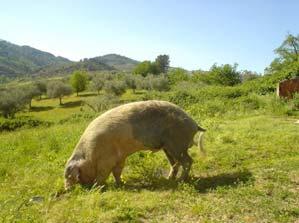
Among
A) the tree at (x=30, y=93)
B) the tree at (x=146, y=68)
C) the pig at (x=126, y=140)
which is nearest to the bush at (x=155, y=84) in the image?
the tree at (x=30, y=93)

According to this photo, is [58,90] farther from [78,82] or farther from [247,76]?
[247,76]

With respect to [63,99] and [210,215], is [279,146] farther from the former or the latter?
[63,99]

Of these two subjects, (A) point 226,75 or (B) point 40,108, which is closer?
(A) point 226,75

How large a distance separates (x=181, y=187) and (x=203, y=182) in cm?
80

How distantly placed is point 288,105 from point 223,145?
8.43 metres

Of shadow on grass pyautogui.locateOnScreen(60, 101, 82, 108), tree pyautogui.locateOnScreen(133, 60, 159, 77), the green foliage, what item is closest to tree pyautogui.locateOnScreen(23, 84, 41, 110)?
shadow on grass pyautogui.locateOnScreen(60, 101, 82, 108)

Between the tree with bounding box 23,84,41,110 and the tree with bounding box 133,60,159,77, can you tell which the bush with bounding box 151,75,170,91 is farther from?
the tree with bounding box 133,60,159,77

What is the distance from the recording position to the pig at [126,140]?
817 centimetres

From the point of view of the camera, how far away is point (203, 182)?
322 inches

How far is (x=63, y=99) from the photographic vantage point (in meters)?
91.8

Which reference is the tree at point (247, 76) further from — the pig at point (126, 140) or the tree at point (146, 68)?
the pig at point (126, 140)

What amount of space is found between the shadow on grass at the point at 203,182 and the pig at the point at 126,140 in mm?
295

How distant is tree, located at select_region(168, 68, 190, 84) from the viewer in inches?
3313

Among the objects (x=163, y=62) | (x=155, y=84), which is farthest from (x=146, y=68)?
(x=155, y=84)
